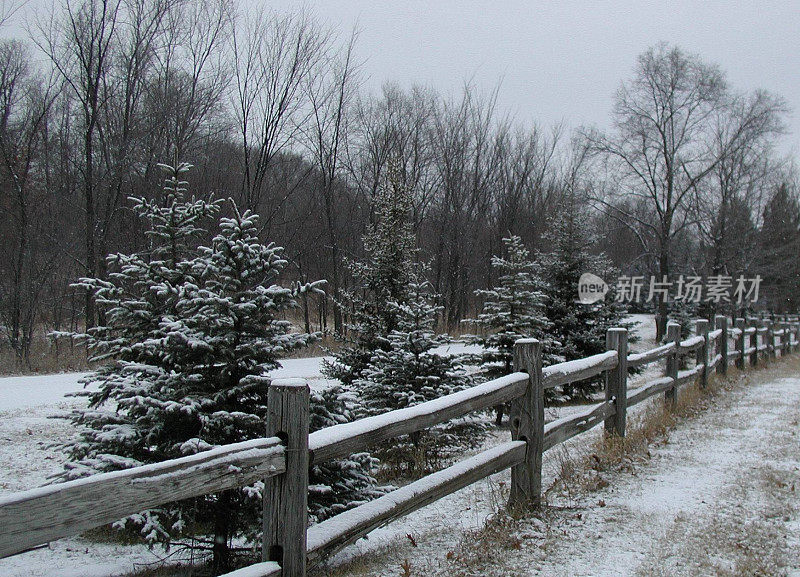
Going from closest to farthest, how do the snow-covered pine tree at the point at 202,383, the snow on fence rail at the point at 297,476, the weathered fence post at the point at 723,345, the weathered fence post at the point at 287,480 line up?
the snow on fence rail at the point at 297,476 → the weathered fence post at the point at 287,480 → the snow-covered pine tree at the point at 202,383 → the weathered fence post at the point at 723,345

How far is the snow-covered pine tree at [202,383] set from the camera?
15.9 ft

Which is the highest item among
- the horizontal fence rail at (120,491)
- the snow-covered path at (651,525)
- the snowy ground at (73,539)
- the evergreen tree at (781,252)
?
the evergreen tree at (781,252)

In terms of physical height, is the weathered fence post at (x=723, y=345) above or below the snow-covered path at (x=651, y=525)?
above

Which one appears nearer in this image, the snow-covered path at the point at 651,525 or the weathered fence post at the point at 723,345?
the snow-covered path at the point at 651,525

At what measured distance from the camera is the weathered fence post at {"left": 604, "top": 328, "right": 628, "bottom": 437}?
7262 mm

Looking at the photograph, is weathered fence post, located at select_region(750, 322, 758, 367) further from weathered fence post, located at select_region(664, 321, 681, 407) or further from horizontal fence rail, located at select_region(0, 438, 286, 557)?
horizontal fence rail, located at select_region(0, 438, 286, 557)

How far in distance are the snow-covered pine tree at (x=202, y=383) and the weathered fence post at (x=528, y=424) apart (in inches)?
52.1

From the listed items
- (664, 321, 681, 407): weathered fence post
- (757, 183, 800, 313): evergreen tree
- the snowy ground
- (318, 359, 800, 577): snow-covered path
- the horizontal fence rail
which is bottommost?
the snowy ground

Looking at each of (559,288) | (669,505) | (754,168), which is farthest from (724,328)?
(754,168)

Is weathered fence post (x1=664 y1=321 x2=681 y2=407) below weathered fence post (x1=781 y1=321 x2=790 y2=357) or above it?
above

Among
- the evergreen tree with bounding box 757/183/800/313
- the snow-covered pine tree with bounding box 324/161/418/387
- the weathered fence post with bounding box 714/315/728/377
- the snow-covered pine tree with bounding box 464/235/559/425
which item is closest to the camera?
the snow-covered pine tree with bounding box 324/161/418/387

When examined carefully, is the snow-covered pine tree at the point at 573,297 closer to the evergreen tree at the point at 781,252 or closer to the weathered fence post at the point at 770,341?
the weathered fence post at the point at 770,341

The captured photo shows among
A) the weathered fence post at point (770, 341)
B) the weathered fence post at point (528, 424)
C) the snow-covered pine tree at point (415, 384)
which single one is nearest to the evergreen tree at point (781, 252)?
the weathered fence post at point (770, 341)

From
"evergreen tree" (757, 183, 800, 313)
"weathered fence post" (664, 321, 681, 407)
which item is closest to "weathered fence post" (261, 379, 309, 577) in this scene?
"weathered fence post" (664, 321, 681, 407)
